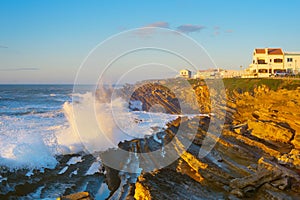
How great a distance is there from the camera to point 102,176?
13.4 metres

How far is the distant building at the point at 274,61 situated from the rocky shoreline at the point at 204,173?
27.9 m

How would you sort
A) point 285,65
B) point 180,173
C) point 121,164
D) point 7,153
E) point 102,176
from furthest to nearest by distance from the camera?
point 285,65 < point 7,153 < point 121,164 < point 102,176 < point 180,173

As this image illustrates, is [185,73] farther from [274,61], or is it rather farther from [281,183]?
[281,183]

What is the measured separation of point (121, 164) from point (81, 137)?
6936 millimetres

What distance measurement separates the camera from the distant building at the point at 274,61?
47531mm

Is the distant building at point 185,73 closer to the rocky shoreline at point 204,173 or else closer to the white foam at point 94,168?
the rocky shoreline at point 204,173

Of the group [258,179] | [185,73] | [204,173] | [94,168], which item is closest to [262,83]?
[204,173]

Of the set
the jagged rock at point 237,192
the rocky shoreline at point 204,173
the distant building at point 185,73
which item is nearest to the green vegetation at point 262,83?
the rocky shoreline at point 204,173

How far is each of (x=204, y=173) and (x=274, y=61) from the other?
41905 mm

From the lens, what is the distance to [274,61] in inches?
1897

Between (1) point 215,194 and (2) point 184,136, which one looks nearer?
(1) point 215,194

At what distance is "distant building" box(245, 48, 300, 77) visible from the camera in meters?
47.5

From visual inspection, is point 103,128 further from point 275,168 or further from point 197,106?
point 197,106

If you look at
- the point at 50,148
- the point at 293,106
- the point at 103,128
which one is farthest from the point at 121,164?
the point at 293,106
